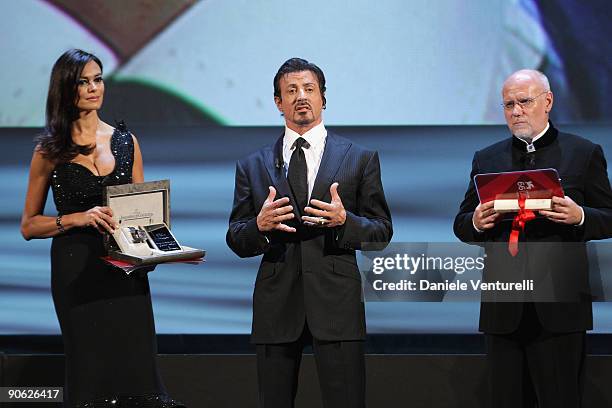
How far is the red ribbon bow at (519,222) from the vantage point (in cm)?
322

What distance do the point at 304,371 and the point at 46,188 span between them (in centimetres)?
172

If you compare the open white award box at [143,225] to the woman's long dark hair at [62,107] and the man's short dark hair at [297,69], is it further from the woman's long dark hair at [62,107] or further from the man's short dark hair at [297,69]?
the man's short dark hair at [297,69]

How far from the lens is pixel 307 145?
340 cm

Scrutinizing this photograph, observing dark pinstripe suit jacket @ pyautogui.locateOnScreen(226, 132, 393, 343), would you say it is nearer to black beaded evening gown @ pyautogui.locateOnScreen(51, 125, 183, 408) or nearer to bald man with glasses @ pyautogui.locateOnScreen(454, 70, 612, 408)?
bald man with glasses @ pyautogui.locateOnScreen(454, 70, 612, 408)

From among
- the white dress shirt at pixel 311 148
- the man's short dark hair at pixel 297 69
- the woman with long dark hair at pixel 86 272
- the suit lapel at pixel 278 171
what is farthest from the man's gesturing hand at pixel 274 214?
the woman with long dark hair at pixel 86 272

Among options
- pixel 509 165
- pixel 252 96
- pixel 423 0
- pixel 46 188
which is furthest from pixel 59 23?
pixel 509 165

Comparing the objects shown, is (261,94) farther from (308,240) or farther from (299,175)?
(308,240)

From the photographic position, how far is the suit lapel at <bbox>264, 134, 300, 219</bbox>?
3.35 metres

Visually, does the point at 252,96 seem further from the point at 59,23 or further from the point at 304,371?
the point at 304,371

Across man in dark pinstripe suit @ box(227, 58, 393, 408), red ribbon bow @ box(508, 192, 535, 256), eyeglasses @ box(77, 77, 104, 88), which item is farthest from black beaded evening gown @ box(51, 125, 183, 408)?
red ribbon bow @ box(508, 192, 535, 256)

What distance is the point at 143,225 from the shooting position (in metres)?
3.50

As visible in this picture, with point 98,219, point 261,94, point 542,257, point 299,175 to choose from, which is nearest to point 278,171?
point 299,175

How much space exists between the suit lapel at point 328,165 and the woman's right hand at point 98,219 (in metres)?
0.77

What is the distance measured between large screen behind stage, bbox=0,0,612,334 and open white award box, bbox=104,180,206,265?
133 centimetres
